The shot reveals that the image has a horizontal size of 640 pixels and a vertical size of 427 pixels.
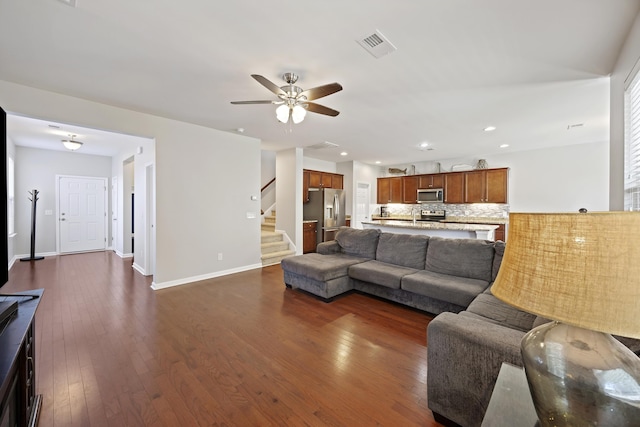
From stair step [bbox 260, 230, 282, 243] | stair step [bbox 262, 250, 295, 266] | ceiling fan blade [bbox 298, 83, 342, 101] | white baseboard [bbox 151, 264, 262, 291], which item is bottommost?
white baseboard [bbox 151, 264, 262, 291]

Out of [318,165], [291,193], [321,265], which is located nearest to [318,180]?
[318,165]

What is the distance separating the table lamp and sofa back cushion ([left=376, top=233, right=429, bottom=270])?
2891mm

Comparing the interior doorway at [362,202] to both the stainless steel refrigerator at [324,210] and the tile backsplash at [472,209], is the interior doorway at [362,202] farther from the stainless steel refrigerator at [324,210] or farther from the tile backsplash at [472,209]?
the tile backsplash at [472,209]

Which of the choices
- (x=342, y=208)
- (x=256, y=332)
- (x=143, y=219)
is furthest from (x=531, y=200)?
(x=143, y=219)

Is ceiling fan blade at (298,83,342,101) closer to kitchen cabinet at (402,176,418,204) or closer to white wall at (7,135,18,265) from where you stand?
kitchen cabinet at (402,176,418,204)

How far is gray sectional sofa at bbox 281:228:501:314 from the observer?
118 inches

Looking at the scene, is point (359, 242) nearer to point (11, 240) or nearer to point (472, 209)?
point (472, 209)

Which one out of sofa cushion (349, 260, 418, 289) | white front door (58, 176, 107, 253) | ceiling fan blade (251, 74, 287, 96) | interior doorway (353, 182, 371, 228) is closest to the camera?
ceiling fan blade (251, 74, 287, 96)

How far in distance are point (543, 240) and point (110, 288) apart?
17.3ft

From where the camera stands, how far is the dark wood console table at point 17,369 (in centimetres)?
106

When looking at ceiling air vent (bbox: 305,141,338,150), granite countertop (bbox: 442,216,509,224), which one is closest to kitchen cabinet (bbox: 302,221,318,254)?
ceiling air vent (bbox: 305,141,338,150)

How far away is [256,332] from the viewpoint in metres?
2.75

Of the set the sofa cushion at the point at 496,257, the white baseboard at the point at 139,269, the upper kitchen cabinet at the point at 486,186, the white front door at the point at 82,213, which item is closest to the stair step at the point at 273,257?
the white baseboard at the point at 139,269

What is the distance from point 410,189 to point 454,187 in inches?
48.9
